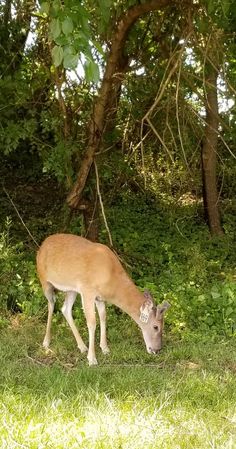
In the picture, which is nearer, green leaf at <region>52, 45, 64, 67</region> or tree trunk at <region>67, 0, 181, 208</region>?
green leaf at <region>52, 45, 64, 67</region>

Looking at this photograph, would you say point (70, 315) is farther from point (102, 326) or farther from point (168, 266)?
point (168, 266)

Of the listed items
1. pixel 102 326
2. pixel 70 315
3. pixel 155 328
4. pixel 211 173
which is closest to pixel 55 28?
pixel 155 328

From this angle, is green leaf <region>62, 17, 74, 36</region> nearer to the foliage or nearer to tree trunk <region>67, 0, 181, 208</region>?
tree trunk <region>67, 0, 181, 208</region>

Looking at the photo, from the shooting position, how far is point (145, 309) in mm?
7227

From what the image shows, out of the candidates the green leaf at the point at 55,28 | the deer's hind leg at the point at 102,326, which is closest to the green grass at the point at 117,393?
the deer's hind leg at the point at 102,326

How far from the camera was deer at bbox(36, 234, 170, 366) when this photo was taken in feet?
23.7

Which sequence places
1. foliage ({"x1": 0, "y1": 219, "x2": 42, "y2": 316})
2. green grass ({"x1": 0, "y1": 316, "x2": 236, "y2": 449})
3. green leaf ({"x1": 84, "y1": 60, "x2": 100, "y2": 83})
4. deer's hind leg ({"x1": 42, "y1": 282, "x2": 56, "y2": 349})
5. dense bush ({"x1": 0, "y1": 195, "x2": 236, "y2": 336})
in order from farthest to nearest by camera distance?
foliage ({"x1": 0, "y1": 219, "x2": 42, "y2": 316}) → dense bush ({"x1": 0, "y1": 195, "x2": 236, "y2": 336}) → deer's hind leg ({"x1": 42, "y1": 282, "x2": 56, "y2": 349}) → green leaf ({"x1": 84, "y1": 60, "x2": 100, "y2": 83}) → green grass ({"x1": 0, "y1": 316, "x2": 236, "y2": 449})

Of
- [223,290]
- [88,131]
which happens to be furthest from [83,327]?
[88,131]

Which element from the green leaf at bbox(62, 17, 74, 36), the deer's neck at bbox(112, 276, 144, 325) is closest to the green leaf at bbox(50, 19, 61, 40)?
the green leaf at bbox(62, 17, 74, 36)

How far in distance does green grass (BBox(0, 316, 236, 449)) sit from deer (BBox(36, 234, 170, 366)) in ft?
0.67

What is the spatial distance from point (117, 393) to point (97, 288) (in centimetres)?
195

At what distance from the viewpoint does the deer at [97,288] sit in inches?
284

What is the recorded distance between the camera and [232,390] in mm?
5672

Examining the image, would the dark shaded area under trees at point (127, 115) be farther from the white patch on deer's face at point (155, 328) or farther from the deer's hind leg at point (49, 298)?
the white patch on deer's face at point (155, 328)
